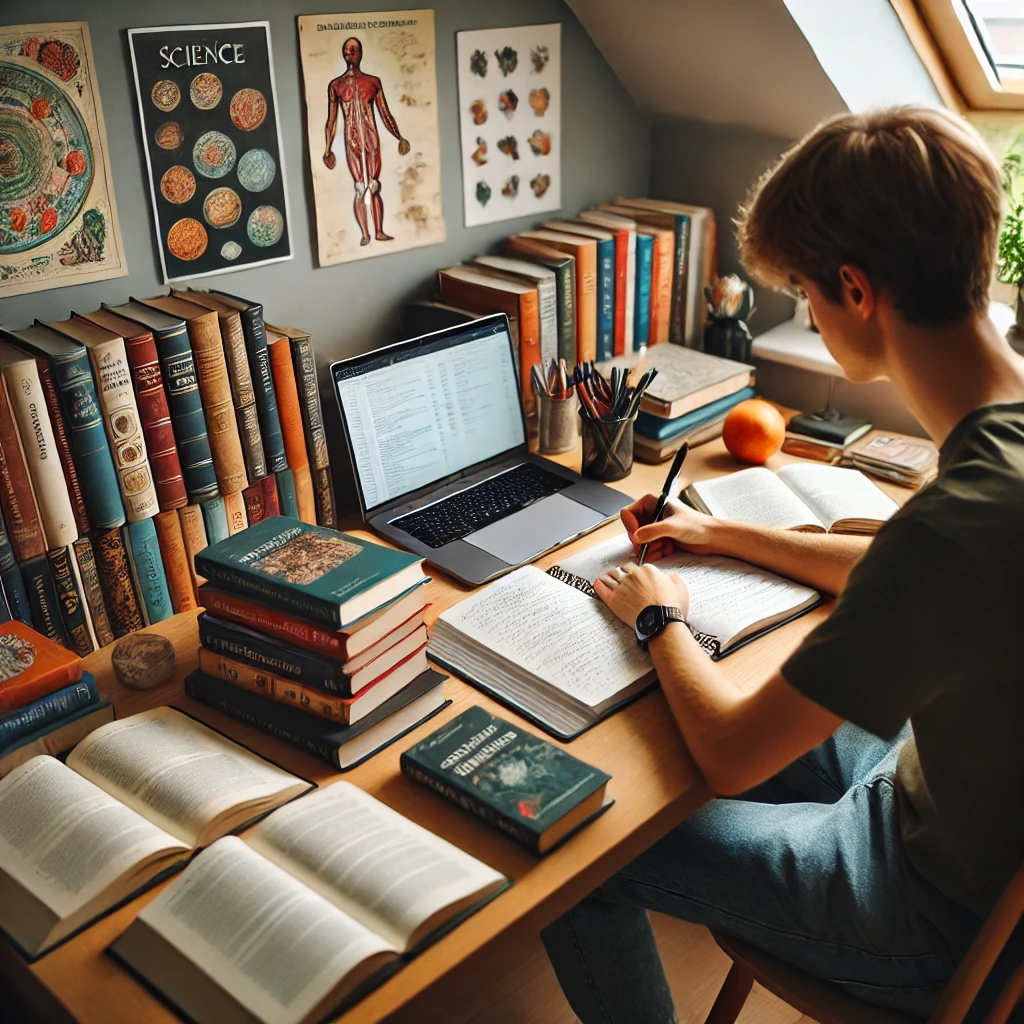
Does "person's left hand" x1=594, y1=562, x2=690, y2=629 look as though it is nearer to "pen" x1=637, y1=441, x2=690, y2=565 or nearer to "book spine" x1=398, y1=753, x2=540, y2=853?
"pen" x1=637, y1=441, x2=690, y2=565

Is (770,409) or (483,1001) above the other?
(770,409)

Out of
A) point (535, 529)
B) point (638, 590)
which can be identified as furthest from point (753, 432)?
point (638, 590)

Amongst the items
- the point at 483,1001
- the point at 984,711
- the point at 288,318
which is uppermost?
the point at 288,318

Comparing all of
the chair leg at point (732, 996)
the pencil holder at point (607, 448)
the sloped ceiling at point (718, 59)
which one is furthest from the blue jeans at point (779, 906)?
the sloped ceiling at point (718, 59)

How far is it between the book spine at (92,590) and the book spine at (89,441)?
0.04m

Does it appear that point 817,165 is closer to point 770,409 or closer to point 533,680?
point 533,680

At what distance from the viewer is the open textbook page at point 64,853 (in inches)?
36.0

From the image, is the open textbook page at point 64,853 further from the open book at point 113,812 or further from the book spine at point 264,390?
the book spine at point 264,390

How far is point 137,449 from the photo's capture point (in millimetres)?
1391

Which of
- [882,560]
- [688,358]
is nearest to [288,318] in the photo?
[688,358]

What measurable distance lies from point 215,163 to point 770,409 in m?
1.00

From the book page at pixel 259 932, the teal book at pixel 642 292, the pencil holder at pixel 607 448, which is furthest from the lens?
the teal book at pixel 642 292

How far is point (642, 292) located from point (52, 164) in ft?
3.57

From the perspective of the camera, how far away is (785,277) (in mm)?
1173
